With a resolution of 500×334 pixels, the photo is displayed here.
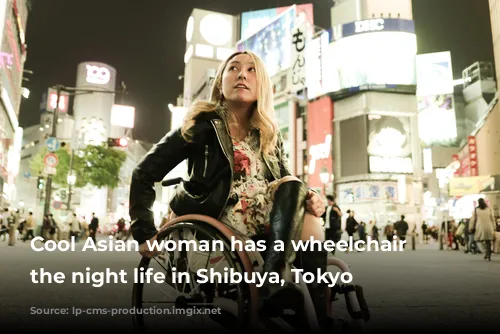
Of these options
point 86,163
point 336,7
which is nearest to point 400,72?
point 336,7

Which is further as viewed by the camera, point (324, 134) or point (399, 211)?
point (324, 134)

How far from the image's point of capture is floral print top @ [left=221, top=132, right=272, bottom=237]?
6.86ft

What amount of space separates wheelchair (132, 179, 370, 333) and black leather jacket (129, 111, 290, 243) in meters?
0.09

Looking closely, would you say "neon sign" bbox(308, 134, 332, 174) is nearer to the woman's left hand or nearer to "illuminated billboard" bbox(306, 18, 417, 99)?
"illuminated billboard" bbox(306, 18, 417, 99)

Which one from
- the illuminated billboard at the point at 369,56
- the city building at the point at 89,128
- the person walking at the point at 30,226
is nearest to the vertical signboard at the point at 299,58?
the illuminated billboard at the point at 369,56

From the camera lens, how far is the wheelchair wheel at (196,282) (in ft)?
5.97

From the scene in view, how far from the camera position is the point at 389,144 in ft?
115

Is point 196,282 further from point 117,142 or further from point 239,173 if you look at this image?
point 117,142

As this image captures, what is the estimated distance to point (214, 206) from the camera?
2041mm

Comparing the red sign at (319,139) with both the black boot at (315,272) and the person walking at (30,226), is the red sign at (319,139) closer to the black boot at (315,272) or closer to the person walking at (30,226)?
the person walking at (30,226)

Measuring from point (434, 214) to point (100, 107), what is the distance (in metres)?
45.2

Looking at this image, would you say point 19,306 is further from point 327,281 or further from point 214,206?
point 327,281

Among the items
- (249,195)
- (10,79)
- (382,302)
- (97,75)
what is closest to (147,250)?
(249,195)

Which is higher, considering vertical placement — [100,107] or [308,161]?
[100,107]
